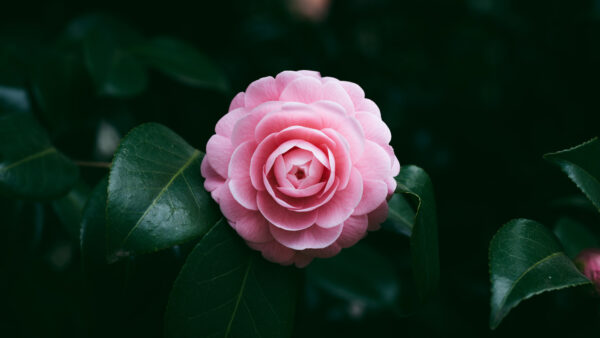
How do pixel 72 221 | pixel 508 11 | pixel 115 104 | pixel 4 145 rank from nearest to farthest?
pixel 4 145 → pixel 72 221 → pixel 115 104 → pixel 508 11

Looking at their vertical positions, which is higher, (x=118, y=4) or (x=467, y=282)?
(x=118, y=4)

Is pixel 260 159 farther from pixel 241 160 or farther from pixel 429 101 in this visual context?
pixel 429 101

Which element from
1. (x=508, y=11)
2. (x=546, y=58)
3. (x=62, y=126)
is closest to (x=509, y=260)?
(x=62, y=126)

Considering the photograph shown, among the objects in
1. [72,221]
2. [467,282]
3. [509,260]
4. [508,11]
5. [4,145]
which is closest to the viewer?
[509,260]

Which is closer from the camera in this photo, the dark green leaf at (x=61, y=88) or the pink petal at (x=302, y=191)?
the pink petal at (x=302, y=191)

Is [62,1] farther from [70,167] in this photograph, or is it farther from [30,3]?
[70,167]

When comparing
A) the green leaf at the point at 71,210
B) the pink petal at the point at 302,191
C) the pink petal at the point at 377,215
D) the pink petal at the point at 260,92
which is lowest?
the green leaf at the point at 71,210

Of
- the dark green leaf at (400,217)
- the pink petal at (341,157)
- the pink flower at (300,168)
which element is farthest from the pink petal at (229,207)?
the dark green leaf at (400,217)

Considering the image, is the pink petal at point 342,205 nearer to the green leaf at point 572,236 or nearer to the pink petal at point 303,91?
the pink petal at point 303,91
